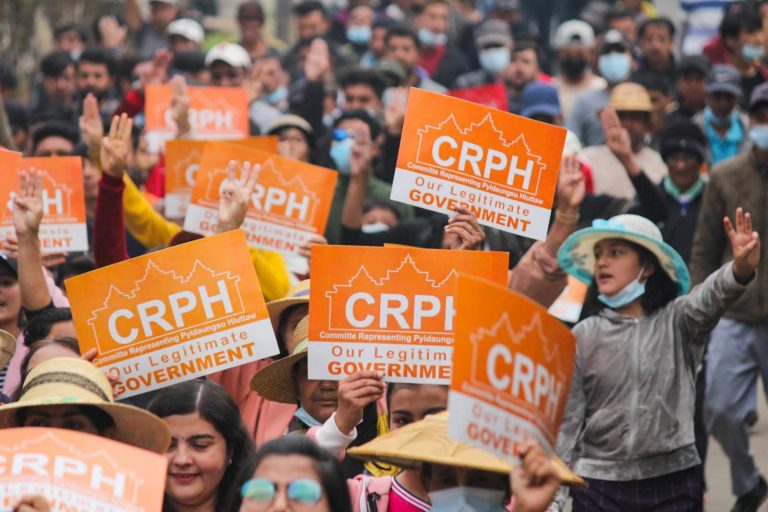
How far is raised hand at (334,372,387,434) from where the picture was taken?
5.63 metres

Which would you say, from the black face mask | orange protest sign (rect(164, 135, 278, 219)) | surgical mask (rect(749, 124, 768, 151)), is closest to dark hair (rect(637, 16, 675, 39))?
the black face mask

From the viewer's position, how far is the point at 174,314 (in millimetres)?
6516

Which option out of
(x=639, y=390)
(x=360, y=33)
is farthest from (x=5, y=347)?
(x=360, y=33)

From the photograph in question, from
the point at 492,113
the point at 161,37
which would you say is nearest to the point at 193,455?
the point at 492,113

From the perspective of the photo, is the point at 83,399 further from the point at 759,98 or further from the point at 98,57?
the point at 98,57

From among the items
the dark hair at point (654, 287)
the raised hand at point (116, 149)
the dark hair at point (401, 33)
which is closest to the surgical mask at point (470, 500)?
the dark hair at point (654, 287)

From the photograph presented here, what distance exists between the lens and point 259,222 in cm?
844

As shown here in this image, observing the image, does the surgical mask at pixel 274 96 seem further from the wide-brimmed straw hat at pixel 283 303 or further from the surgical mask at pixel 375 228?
the wide-brimmed straw hat at pixel 283 303

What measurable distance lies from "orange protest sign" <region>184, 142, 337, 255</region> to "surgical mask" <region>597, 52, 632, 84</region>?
6.72 m

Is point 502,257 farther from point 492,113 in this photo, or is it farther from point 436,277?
point 492,113

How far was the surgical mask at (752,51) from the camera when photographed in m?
14.5

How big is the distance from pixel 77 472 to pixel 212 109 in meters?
6.79

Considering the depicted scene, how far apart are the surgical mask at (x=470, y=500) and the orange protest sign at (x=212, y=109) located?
655 centimetres

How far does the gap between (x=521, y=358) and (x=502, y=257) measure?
1.65 m
